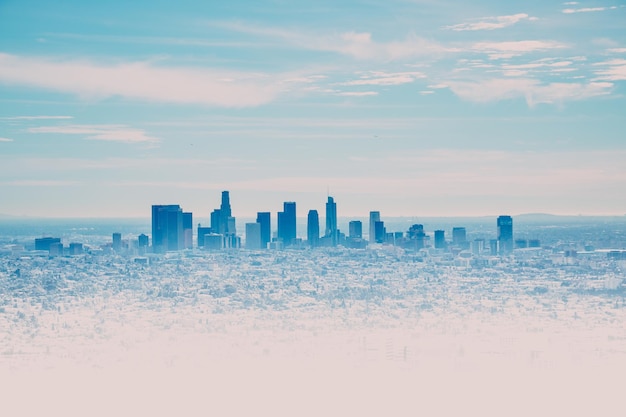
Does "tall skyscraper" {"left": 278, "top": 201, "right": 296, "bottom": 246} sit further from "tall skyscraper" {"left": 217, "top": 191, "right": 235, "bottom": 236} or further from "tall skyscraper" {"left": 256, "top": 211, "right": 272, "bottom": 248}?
"tall skyscraper" {"left": 217, "top": 191, "right": 235, "bottom": 236}

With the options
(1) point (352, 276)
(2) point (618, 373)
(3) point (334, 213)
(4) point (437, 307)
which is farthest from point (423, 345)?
(3) point (334, 213)

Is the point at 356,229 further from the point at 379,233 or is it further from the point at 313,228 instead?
the point at 313,228

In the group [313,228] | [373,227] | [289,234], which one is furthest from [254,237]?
[373,227]

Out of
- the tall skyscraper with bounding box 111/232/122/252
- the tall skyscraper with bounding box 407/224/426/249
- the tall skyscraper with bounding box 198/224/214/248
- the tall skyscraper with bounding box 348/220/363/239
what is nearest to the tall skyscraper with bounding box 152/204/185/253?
the tall skyscraper with bounding box 198/224/214/248

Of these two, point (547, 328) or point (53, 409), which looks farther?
point (547, 328)

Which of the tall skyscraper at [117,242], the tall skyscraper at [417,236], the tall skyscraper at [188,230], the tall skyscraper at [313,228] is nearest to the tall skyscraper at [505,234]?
the tall skyscraper at [417,236]

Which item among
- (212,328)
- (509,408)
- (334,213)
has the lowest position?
(509,408)

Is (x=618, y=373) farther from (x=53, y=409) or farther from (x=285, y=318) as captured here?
(x=53, y=409)
